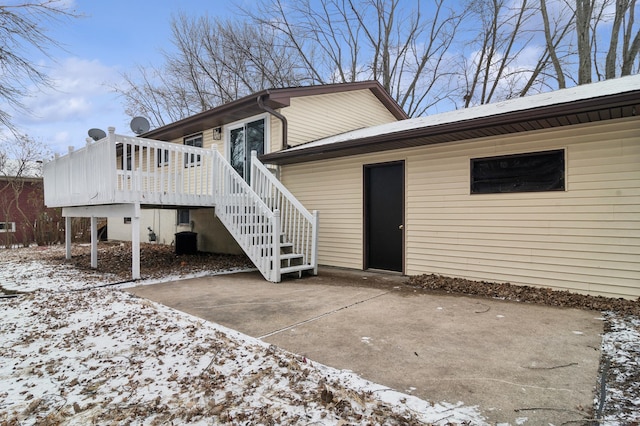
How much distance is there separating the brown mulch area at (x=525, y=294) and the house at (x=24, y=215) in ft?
45.7

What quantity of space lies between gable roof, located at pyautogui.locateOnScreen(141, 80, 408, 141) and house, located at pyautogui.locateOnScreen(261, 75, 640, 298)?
1.43 meters

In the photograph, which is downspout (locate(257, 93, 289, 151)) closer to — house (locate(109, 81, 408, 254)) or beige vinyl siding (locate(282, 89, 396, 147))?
house (locate(109, 81, 408, 254))

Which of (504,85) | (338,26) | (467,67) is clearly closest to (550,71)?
(504,85)

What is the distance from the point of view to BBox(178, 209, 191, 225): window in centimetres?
1163

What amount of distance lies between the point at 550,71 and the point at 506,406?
1588 centimetres

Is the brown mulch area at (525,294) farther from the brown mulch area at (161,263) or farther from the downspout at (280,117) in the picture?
the downspout at (280,117)

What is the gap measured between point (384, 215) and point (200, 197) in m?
3.73

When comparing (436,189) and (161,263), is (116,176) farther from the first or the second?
(436,189)

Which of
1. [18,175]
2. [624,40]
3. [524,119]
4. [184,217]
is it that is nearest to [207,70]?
[18,175]

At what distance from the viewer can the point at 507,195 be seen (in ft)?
17.8

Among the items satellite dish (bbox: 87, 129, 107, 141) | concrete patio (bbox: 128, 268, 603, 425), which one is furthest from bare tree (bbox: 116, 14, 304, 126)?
concrete patio (bbox: 128, 268, 603, 425)

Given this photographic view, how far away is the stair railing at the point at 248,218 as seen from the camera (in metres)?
6.02

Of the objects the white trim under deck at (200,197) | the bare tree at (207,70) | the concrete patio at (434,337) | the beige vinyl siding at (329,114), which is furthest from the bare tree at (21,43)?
the bare tree at (207,70)

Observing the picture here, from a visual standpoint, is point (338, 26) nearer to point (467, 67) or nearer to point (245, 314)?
point (467, 67)
